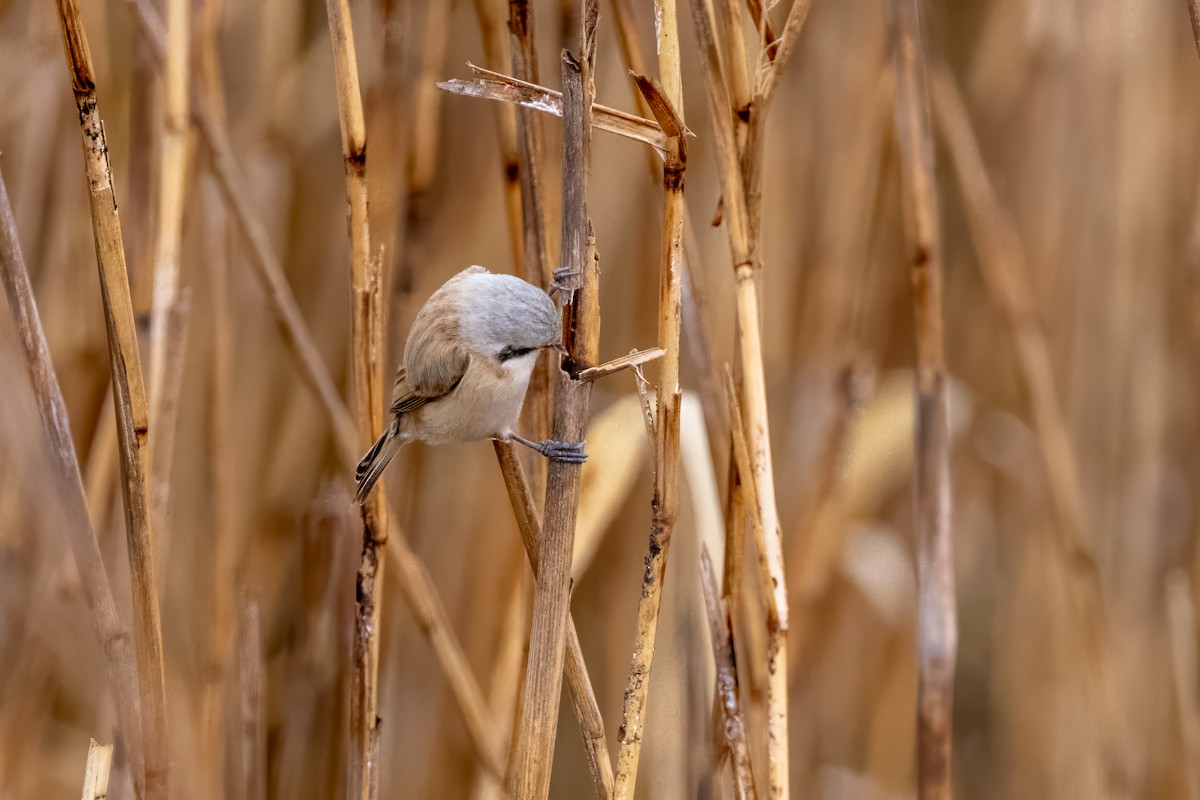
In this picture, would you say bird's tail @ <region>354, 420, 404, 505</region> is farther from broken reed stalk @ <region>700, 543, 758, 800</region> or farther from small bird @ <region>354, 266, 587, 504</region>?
broken reed stalk @ <region>700, 543, 758, 800</region>

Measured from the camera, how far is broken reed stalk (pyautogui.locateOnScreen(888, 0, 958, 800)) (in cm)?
85

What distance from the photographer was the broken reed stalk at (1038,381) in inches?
42.2

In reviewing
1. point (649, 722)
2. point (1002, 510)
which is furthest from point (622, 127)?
point (1002, 510)

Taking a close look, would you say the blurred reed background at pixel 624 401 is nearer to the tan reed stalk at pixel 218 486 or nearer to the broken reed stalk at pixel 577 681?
the tan reed stalk at pixel 218 486

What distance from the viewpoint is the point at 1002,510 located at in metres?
1.38

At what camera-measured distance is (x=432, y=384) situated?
73cm

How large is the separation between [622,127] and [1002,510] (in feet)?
3.28

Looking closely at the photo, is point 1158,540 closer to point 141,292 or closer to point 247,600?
point 247,600

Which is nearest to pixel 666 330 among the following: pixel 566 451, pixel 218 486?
pixel 566 451

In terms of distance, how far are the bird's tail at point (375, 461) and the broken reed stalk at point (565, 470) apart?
173mm

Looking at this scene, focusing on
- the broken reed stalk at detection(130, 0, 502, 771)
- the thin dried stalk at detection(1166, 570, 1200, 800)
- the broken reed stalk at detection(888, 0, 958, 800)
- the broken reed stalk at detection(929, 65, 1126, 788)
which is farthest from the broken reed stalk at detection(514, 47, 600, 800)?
the thin dried stalk at detection(1166, 570, 1200, 800)

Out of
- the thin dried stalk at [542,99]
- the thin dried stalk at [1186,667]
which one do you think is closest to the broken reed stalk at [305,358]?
the thin dried stalk at [542,99]

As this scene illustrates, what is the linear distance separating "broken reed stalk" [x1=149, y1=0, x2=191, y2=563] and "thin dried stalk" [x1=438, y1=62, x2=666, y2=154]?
1.16 feet

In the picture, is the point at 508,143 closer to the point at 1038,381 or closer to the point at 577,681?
the point at 577,681
